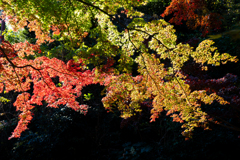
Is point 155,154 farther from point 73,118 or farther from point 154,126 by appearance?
point 73,118

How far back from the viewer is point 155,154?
4902mm

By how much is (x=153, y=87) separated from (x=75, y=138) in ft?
14.0

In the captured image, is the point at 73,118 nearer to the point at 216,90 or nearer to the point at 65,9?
the point at 65,9

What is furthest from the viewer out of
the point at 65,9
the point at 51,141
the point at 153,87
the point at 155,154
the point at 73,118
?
the point at 73,118

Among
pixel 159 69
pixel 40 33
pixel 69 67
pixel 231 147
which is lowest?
pixel 231 147

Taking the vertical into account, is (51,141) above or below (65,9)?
Answer: below

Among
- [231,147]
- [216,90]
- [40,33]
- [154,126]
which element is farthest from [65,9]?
[231,147]

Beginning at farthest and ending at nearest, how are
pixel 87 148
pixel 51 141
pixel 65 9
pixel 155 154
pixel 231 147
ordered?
pixel 87 148 < pixel 51 141 < pixel 155 154 < pixel 231 147 < pixel 65 9

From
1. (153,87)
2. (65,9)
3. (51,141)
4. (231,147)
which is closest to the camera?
(153,87)

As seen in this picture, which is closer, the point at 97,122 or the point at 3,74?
the point at 3,74

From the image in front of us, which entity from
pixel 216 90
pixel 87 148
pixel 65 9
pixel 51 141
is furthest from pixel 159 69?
pixel 51 141

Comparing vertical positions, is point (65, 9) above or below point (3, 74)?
above

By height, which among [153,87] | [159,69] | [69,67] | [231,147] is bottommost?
[231,147]

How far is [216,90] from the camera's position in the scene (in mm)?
4020
